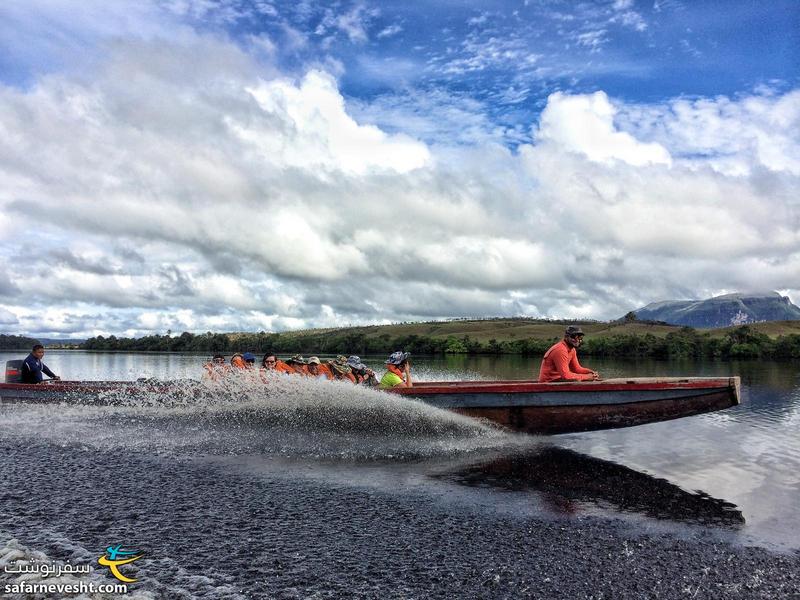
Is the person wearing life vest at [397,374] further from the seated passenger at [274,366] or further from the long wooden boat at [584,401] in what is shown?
the seated passenger at [274,366]

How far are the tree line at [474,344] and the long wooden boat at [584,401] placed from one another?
5363 centimetres

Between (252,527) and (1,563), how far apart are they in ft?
9.57

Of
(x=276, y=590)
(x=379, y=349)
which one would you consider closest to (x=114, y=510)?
(x=276, y=590)

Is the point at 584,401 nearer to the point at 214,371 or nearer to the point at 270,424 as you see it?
the point at 270,424

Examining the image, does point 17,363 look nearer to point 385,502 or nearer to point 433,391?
point 433,391

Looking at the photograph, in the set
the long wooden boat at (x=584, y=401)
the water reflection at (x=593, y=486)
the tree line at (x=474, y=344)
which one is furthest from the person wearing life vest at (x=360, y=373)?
the tree line at (x=474, y=344)

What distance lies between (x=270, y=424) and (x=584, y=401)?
8.98 metres

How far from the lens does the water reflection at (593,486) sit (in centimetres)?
955

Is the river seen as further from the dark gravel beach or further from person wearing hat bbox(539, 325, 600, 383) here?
person wearing hat bbox(539, 325, 600, 383)

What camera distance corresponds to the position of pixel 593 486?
1122cm

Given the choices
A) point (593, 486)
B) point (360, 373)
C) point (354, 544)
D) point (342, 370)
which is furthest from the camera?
point (360, 373)

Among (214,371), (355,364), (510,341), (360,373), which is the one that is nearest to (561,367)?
(360,373)

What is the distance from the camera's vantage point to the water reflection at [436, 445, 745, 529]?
31.3 ft

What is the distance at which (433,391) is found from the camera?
15469 millimetres
